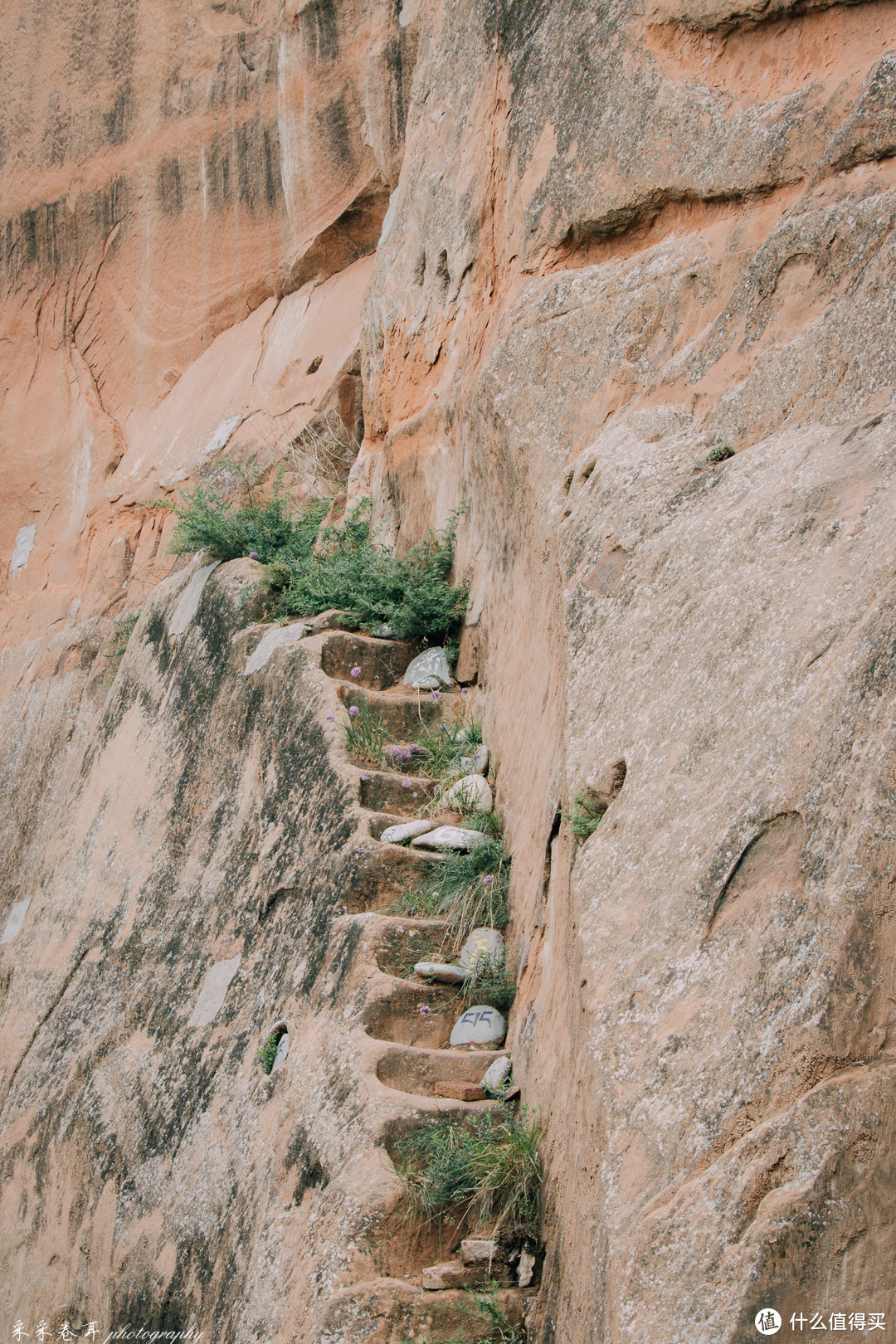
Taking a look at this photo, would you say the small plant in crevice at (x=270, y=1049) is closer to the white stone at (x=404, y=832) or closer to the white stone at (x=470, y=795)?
the white stone at (x=404, y=832)

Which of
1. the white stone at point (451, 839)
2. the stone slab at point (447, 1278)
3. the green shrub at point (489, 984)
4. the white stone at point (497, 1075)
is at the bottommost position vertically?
the stone slab at point (447, 1278)

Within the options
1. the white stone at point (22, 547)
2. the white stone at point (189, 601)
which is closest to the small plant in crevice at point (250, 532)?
the white stone at point (189, 601)

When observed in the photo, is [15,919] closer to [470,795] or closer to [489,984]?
[470,795]

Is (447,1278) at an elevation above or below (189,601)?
below

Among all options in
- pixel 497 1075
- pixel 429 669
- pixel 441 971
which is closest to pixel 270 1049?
pixel 441 971

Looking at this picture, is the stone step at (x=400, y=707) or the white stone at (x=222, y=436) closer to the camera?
the stone step at (x=400, y=707)

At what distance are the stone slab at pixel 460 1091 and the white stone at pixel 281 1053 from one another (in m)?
0.64

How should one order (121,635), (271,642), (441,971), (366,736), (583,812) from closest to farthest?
(583,812)
(441,971)
(366,736)
(271,642)
(121,635)

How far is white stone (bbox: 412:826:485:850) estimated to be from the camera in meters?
4.22

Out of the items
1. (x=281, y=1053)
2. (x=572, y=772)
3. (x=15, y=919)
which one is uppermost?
(x=15, y=919)

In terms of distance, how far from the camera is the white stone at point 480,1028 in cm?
375

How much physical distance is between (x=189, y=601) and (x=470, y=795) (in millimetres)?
2695

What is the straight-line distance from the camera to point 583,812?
3.14 metres

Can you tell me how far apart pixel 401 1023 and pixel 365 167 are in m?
7.41
